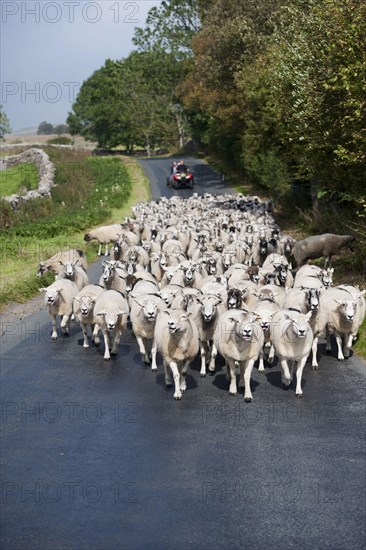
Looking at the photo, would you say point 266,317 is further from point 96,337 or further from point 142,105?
point 142,105

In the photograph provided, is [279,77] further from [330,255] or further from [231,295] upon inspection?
[231,295]

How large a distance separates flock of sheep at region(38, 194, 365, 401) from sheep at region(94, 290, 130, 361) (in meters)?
0.03

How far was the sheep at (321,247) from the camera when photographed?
1077 inches

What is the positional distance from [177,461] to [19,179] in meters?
57.7

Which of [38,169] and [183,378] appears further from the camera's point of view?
[38,169]

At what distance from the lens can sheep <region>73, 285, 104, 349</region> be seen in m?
18.3

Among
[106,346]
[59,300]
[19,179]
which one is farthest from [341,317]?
[19,179]

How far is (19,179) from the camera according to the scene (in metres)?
66.1

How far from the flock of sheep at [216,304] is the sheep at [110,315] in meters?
0.03

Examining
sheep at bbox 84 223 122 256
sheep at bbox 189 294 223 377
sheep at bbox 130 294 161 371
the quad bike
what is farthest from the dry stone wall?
sheep at bbox 189 294 223 377

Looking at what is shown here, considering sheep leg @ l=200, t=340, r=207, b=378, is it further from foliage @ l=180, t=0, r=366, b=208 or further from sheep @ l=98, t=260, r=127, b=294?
foliage @ l=180, t=0, r=366, b=208

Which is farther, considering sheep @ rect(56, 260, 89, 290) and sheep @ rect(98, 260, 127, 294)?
sheep @ rect(56, 260, 89, 290)

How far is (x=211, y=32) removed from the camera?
177ft

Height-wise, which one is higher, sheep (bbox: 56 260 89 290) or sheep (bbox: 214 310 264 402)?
sheep (bbox: 214 310 264 402)
